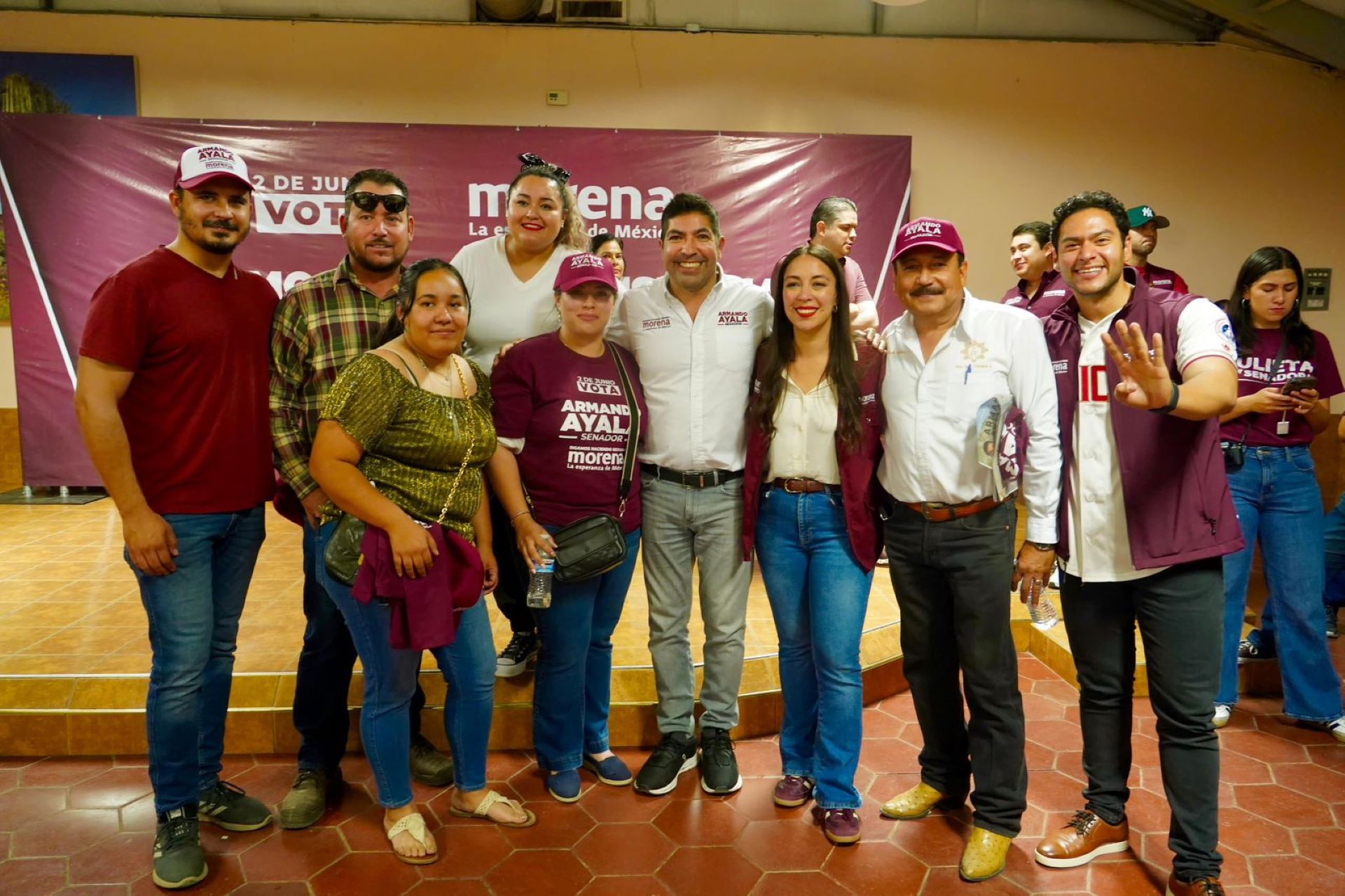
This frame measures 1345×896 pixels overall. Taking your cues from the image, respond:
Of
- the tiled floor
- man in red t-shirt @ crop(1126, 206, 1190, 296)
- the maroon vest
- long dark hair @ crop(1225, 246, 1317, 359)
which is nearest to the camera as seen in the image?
the maroon vest

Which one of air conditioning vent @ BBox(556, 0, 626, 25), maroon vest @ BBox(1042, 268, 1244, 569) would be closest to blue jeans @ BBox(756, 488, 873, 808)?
maroon vest @ BBox(1042, 268, 1244, 569)

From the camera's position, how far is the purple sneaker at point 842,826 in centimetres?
239

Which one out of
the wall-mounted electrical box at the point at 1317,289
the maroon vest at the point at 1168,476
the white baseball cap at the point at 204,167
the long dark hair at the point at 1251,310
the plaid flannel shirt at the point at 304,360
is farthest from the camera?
the wall-mounted electrical box at the point at 1317,289

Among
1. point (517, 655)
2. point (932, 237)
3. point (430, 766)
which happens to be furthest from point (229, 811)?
point (932, 237)

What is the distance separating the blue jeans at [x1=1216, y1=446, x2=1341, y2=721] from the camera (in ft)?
9.91

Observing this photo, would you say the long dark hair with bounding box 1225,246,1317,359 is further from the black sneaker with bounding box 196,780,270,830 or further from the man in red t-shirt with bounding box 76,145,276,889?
the black sneaker with bounding box 196,780,270,830

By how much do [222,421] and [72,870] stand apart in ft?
4.33

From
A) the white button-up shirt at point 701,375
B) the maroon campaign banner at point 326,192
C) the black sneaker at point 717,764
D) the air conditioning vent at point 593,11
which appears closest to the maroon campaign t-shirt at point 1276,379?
the white button-up shirt at point 701,375

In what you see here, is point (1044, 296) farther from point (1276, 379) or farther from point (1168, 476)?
point (1168, 476)

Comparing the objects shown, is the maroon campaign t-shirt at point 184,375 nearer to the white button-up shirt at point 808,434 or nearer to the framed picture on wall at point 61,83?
the white button-up shirt at point 808,434

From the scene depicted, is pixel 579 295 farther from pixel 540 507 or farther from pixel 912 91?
pixel 912 91

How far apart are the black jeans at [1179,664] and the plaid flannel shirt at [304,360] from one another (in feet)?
7.00

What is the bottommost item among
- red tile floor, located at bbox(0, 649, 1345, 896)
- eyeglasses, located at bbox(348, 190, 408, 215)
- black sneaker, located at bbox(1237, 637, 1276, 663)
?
red tile floor, located at bbox(0, 649, 1345, 896)

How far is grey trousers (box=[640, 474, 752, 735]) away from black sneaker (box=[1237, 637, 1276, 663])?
2.29 meters
